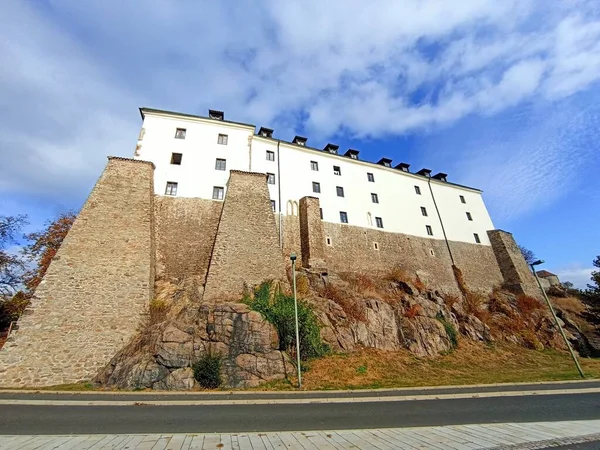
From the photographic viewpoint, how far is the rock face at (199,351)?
1236 centimetres

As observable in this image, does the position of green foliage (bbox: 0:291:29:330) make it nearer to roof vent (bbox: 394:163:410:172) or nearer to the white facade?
the white facade

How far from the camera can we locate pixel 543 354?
70.8 ft

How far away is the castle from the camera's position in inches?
587

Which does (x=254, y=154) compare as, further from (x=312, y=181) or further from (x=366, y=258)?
(x=366, y=258)

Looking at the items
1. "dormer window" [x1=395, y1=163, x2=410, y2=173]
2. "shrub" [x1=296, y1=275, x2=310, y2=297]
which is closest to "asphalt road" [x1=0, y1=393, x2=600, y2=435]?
"shrub" [x1=296, y1=275, x2=310, y2=297]

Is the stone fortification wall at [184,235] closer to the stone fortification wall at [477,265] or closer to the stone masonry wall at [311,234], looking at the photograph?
the stone masonry wall at [311,234]

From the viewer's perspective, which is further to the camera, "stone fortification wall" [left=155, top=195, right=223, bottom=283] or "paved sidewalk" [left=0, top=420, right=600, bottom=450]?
"stone fortification wall" [left=155, top=195, right=223, bottom=283]

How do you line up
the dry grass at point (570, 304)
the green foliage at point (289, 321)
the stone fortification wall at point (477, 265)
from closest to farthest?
the green foliage at point (289, 321) < the dry grass at point (570, 304) < the stone fortification wall at point (477, 265)

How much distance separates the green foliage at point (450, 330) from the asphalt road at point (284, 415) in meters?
10.8

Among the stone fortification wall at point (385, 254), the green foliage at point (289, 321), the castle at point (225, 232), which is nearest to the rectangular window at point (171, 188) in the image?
the castle at point (225, 232)

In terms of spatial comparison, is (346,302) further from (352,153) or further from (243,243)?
(352,153)

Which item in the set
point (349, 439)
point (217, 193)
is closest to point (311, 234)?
point (217, 193)

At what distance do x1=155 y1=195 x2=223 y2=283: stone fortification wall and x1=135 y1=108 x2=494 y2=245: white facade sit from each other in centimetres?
116

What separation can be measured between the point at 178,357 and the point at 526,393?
1445cm
